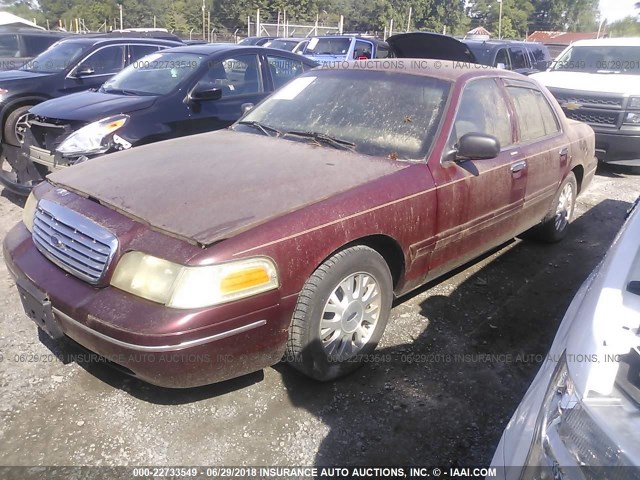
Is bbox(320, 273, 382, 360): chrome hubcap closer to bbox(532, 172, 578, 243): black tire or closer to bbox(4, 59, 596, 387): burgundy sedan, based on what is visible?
bbox(4, 59, 596, 387): burgundy sedan

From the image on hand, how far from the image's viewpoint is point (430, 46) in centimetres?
794

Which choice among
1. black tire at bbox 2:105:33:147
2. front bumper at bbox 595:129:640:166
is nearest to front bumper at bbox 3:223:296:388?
black tire at bbox 2:105:33:147

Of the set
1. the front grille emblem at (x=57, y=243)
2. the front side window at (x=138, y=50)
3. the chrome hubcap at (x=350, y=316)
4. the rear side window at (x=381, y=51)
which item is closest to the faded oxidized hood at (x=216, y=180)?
the front grille emblem at (x=57, y=243)

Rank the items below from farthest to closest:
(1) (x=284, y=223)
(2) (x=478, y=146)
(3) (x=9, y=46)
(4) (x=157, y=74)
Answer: (3) (x=9, y=46) → (4) (x=157, y=74) → (2) (x=478, y=146) → (1) (x=284, y=223)

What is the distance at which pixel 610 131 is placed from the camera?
293 inches

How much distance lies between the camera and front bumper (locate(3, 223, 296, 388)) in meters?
2.16

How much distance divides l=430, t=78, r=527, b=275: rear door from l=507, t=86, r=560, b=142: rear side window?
202mm

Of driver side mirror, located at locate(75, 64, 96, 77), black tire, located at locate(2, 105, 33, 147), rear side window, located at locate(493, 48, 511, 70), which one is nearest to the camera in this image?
black tire, located at locate(2, 105, 33, 147)

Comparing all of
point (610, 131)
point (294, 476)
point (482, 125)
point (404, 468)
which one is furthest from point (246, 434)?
point (610, 131)

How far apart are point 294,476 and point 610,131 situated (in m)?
7.17

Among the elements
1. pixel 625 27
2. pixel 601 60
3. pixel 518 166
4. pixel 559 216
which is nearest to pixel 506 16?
pixel 625 27

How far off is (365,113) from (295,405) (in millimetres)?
1876

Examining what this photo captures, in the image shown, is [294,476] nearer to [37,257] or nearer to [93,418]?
[93,418]

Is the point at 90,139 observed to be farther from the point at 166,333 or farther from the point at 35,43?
the point at 35,43
